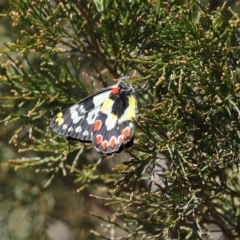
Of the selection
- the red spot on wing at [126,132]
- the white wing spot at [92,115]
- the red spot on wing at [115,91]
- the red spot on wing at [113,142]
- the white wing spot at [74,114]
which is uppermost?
the red spot on wing at [115,91]

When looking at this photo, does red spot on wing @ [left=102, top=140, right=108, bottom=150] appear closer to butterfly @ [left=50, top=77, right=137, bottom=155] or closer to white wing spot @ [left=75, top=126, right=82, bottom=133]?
butterfly @ [left=50, top=77, right=137, bottom=155]

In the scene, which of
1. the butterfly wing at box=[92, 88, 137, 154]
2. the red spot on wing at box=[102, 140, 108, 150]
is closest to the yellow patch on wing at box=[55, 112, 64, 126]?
the butterfly wing at box=[92, 88, 137, 154]

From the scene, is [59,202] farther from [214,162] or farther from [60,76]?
[214,162]

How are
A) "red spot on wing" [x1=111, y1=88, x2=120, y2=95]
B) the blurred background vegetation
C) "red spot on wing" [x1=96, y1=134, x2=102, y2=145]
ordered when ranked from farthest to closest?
"red spot on wing" [x1=111, y1=88, x2=120, y2=95]
"red spot on wing" [x1=96, y1=134, x2=102, y2=145]
the blurred background vegetation

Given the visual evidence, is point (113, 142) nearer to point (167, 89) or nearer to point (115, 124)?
point (115, 124)

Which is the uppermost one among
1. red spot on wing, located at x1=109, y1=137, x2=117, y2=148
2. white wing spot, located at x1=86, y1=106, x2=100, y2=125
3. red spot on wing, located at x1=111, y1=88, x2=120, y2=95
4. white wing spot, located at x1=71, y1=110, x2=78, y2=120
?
red spot on wing, located at x1=111, y1=88, x2=120, y2=95

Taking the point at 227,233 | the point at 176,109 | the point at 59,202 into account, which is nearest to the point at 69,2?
the point at 176,109

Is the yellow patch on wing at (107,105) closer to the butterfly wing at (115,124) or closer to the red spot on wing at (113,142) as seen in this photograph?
the butterfly wing at (115,124)

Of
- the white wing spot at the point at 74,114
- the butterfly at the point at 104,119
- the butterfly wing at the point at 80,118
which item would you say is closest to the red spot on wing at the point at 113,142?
the butterfly at the point at 104,119

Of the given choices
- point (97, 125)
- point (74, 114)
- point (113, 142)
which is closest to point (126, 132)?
point (113, 142)
